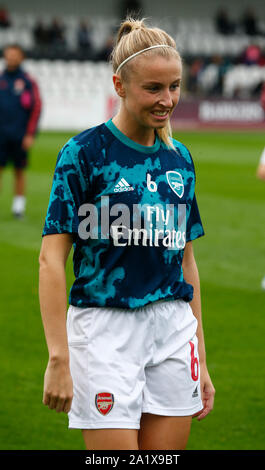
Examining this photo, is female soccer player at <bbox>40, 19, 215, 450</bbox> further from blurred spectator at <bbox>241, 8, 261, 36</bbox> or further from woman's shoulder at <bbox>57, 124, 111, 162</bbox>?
blurred spectator at <bbox>241, 8, 261, 36</bbox>

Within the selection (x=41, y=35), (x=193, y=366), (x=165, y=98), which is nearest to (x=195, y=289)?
(x=193, y=366)

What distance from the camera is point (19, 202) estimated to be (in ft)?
41.2

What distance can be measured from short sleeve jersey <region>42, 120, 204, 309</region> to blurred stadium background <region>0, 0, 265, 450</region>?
0.57 meters

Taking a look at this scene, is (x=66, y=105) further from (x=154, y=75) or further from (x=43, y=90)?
(x=154, y=75)

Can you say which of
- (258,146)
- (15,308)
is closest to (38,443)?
(15,308)

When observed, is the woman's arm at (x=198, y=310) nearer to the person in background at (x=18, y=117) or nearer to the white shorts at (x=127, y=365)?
the white shorts at (x=127, y=365)

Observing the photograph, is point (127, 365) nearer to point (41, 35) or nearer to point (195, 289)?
point (195, 289)

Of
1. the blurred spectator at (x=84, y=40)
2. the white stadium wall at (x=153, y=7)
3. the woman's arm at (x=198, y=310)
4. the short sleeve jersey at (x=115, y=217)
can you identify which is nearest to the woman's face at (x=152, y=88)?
the short sleeve jersey at (x=115, y=217)

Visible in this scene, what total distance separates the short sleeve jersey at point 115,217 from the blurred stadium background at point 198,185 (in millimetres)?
574

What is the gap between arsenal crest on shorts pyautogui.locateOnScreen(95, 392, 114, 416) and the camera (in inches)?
112

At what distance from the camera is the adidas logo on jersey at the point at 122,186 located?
9.48ft

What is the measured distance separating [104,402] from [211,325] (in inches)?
171

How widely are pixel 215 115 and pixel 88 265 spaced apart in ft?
99.6

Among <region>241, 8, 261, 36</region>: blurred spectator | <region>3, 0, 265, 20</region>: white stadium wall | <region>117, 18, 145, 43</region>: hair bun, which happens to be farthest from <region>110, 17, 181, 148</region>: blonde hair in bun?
<region>241, 8, 261, 36</region>: blurred spectator
